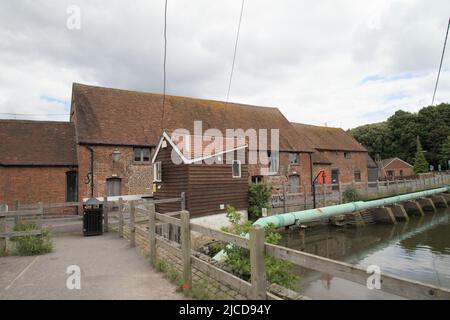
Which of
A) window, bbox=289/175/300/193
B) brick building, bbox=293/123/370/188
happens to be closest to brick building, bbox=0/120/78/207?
window, bbox=289/175/300/193

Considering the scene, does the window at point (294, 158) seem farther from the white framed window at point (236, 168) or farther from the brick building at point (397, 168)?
the brick building at point (397, 168)

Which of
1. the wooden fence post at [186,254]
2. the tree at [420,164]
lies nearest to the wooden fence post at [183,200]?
the wooden fence post at [186,254]

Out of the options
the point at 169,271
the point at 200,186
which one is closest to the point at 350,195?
the point at 200,186

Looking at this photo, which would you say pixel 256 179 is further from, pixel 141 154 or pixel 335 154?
pixel 335 154

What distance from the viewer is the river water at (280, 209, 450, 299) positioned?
9039 mm

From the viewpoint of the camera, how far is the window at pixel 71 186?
17859 millimetres

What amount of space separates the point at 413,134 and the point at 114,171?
60450 mm

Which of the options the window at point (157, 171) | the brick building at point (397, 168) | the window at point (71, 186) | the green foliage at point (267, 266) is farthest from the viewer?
the brick building at point (397, 168)

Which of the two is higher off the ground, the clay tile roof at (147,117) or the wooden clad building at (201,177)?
the clay tile roof at (147,117)

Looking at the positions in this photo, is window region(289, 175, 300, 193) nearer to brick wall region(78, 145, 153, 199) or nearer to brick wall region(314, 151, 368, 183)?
brick wall region(314, 151, 368, 183)

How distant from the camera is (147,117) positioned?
21.9 metres

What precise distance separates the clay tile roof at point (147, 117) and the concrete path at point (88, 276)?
11.6 metres

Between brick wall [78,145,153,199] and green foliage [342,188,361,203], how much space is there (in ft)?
44.8
